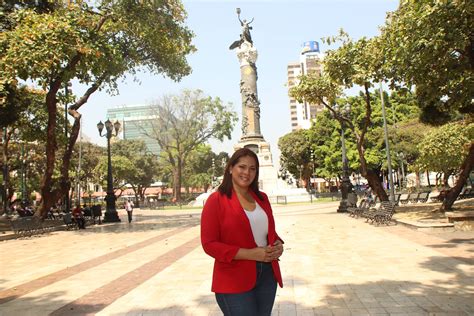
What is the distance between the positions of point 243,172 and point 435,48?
9.42 meters

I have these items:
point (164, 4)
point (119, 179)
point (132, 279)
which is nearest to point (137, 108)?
point (119, 179)

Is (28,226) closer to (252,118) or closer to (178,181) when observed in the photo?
(252,118)

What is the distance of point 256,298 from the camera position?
8.89ft

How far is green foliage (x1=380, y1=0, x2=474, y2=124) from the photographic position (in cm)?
1017

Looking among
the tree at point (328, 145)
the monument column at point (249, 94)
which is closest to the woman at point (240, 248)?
the monument column at point (249, 94)

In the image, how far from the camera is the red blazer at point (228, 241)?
2.59 meters

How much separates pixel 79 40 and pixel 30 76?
233 centimetres

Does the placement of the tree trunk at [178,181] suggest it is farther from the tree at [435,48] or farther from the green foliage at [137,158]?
the tree at [435,48]

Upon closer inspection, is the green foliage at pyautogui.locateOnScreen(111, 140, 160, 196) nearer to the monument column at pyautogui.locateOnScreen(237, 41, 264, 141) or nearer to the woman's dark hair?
the monument column at pyautogui.locateOnScreen(237, 41, 264, 141)

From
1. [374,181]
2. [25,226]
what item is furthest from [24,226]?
[374,181]

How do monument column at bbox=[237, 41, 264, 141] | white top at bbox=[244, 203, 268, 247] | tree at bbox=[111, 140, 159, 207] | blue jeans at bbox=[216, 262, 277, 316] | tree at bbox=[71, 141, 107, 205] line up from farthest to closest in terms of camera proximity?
1. tree at bbox=[111, 140, 159, 207]
2. tree at bbox=[71, 141, 107, 205]
3. monument column at bbox=[237, 41, 264, 141]
4. white top at bbox=[244, 203, 268, 247]
5. blue jeans at bbox=[216, 262, 277, 316]

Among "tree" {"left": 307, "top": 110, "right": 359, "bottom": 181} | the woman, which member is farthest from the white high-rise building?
the woman

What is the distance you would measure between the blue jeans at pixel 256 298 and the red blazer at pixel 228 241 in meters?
0.05

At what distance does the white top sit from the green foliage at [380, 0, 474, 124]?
882 cm
